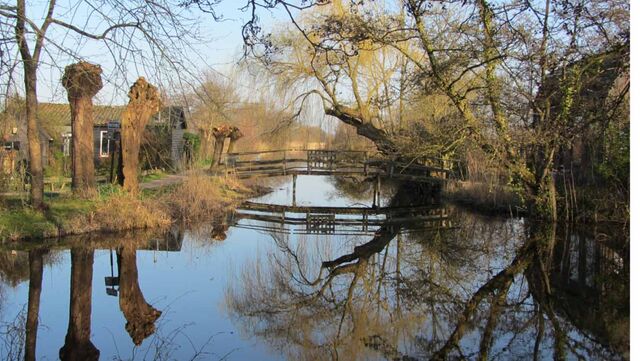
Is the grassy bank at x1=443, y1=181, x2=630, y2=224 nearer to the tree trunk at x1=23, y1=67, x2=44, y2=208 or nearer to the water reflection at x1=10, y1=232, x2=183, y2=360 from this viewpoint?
the water reflection at x1=10, y1=232, x2=183, y2=360

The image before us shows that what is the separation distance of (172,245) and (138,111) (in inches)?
193

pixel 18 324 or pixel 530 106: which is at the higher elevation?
pixel 530 106

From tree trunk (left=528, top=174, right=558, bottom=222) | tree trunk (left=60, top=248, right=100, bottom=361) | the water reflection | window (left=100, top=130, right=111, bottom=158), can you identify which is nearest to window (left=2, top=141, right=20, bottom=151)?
window (left=100, top=130, right=111, bottom=158)

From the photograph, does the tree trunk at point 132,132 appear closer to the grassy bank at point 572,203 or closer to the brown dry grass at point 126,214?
the brown dry grass at point 126,214

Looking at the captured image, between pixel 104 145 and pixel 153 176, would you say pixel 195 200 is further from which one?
pixel 104 145

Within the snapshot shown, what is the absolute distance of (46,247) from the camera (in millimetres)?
10492

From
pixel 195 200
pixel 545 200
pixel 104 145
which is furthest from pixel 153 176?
pixel 545 200

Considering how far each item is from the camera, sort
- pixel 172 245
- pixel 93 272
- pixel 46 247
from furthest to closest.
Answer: pixel 172 245, pixel 46 247, pixel 93 272

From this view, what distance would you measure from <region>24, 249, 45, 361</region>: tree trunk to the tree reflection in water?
2257 mm

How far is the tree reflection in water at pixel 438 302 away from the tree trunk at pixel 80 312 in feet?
5.73

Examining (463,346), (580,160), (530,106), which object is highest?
(530,106)

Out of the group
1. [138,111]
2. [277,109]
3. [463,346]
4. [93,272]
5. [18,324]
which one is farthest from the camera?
[277,109]

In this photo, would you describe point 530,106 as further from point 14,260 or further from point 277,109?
point 277,109

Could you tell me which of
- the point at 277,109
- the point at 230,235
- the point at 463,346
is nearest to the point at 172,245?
the point at 230,235
